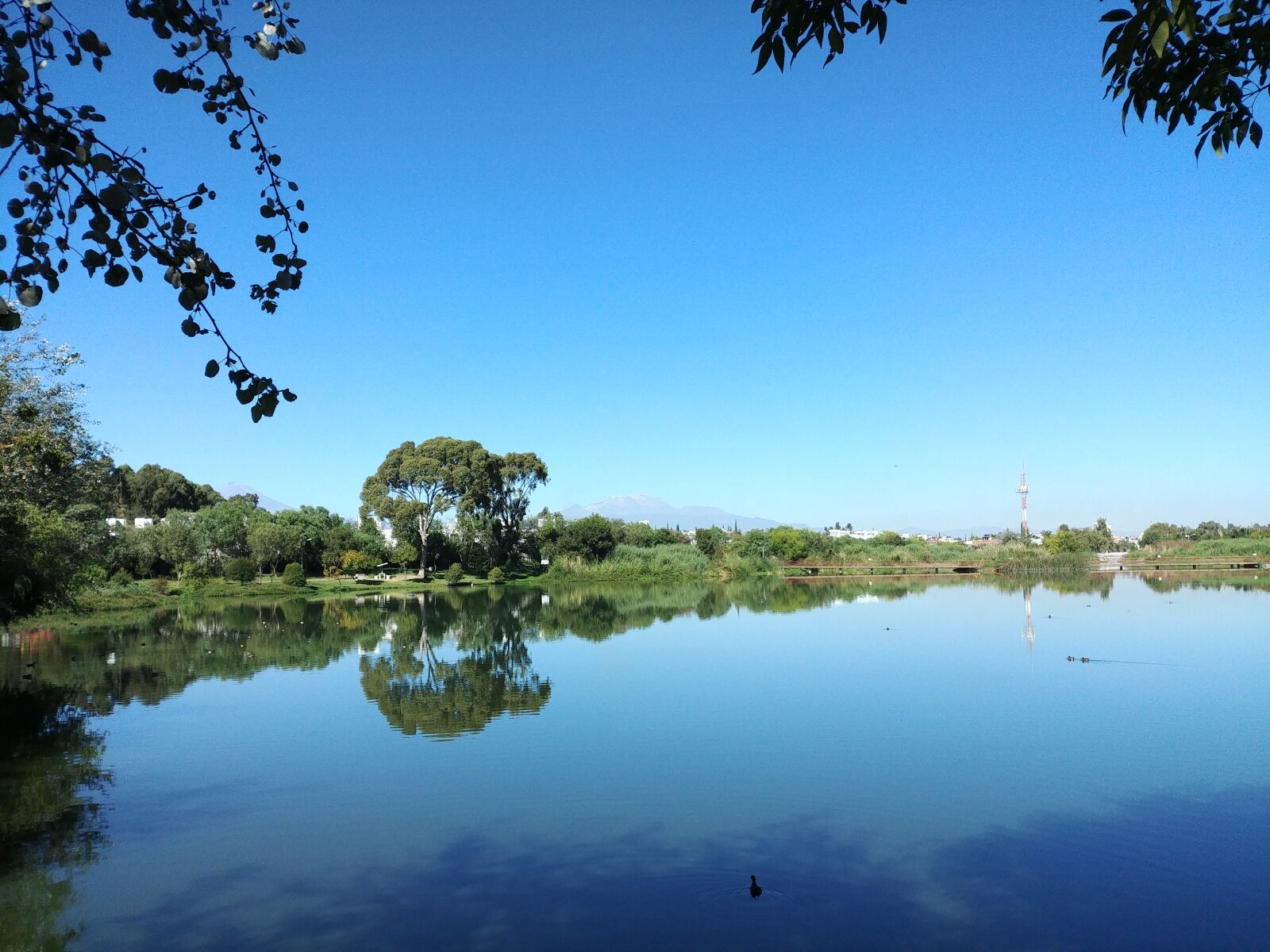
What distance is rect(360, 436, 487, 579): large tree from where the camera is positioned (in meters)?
46.4

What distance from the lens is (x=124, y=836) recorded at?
7777 millimetres

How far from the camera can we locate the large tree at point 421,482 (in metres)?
46.4

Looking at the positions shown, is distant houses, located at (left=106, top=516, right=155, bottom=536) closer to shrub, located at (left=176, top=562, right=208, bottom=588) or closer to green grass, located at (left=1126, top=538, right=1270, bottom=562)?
shrub, located at (left=176, top=562, right=208, bottom=588)

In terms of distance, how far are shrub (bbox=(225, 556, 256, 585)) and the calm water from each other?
20161mm

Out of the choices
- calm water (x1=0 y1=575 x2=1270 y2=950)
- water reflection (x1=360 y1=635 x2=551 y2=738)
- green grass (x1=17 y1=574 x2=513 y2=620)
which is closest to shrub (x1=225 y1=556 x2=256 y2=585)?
green grass (x1=17 y1=574 x2=513 y2=620)

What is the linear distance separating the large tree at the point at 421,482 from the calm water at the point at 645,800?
27.6 meters

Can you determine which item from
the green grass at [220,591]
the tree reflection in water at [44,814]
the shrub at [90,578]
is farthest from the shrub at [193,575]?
the tree reflection in water at [44,814]

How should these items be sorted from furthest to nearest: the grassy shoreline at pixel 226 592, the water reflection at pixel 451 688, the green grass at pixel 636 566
Result: the green grass at pixel 636 566
the grassy shoreline at pixel 226 592
the water reflection at pixel 451 688

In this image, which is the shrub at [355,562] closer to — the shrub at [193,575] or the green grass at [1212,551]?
the shrub at [193,575]

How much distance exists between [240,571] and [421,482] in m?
11.4

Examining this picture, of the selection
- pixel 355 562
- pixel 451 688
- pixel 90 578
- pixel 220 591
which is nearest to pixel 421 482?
pixel 355 562

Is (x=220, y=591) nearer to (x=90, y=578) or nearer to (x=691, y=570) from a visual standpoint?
(x=90, y=578)

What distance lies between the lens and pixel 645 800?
8.52 metres

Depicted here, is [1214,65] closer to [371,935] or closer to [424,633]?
[371,935]
